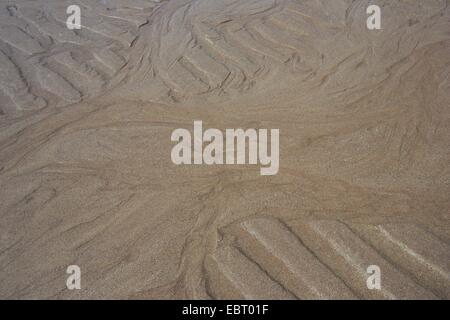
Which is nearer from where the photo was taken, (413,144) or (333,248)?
(333,248)

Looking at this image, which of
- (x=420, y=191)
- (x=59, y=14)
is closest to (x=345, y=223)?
(x=420, y=191)

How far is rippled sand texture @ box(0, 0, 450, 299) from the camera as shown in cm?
277

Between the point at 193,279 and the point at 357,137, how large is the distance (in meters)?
2.11

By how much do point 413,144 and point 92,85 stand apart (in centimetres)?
365

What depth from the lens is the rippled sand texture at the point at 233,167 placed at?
2.77 metres

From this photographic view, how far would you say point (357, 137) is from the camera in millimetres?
3826

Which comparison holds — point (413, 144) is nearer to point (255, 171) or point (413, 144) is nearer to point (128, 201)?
point (255, 171)

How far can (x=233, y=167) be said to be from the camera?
3594 millimetres

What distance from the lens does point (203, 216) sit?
3.17 m

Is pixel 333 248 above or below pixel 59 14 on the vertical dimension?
below
